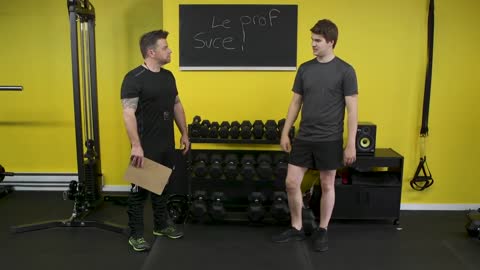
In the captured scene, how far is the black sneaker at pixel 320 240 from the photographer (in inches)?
108

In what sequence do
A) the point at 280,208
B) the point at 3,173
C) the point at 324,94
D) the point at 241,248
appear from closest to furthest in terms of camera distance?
the point at 324,94 < the point at 241,248 < the point at 280,208 < the point at 3,173

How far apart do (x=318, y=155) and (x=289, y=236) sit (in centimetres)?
59

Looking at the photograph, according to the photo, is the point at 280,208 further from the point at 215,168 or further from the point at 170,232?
the point at 170,232

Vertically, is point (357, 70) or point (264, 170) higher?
point (357, 70)

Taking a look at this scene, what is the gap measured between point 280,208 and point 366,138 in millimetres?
778

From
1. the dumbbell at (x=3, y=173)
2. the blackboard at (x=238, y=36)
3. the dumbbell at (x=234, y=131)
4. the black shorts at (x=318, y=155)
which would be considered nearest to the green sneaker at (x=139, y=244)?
the dumbbell at (x=234, y=131)

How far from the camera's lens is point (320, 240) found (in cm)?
278

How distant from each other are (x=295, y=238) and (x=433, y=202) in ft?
4.43

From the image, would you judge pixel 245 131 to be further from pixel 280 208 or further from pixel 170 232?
pixel 170 232

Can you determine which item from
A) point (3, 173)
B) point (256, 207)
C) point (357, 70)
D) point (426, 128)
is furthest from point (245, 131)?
point (3, 173)

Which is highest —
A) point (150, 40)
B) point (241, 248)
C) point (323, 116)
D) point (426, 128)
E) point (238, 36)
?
point (238, 36)

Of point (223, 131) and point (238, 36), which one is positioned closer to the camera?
point (223, 131)

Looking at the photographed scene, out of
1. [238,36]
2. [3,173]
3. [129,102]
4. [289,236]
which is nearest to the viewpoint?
[129,102]

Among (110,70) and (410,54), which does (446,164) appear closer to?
(410,54)
